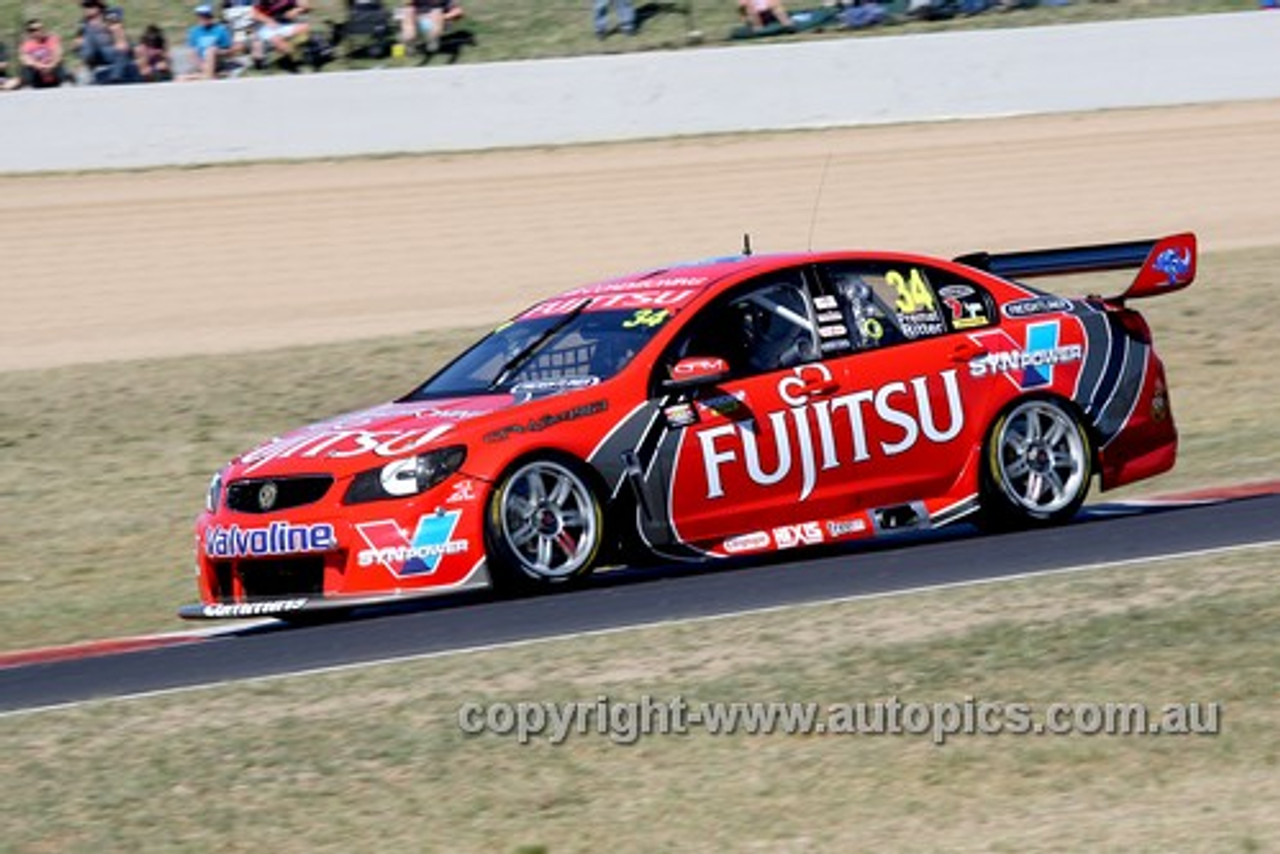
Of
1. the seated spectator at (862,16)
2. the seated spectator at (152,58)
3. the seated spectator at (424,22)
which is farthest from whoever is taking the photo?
the seated spectator at (862,16)

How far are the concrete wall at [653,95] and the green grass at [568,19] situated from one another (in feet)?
1.82

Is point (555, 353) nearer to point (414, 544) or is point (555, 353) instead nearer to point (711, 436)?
point (711, 436)

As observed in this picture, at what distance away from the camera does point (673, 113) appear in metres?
25.6

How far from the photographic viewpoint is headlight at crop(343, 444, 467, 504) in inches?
401

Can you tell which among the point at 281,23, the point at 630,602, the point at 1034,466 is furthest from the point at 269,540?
the point at 281,23

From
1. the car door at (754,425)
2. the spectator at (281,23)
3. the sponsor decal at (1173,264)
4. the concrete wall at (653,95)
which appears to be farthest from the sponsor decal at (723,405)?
the spectator at (281,23)

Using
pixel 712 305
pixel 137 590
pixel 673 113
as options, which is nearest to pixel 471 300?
pixel 673 113

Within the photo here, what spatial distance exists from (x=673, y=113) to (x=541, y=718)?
18.2 meters

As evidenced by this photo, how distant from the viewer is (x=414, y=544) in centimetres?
1014

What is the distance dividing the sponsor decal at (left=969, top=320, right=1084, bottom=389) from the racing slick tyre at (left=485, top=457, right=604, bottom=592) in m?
1.97

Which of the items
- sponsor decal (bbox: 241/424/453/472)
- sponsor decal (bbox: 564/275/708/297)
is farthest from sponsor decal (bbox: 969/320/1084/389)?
sponsor decal (bbox: 241/424/453/472)

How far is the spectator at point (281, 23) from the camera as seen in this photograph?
25484 millimetres

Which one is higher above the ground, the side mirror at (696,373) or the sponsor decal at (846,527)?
the side mirror at (696,373)

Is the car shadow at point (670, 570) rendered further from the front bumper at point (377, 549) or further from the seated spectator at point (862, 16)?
the seated spectator at point (862, 16)
